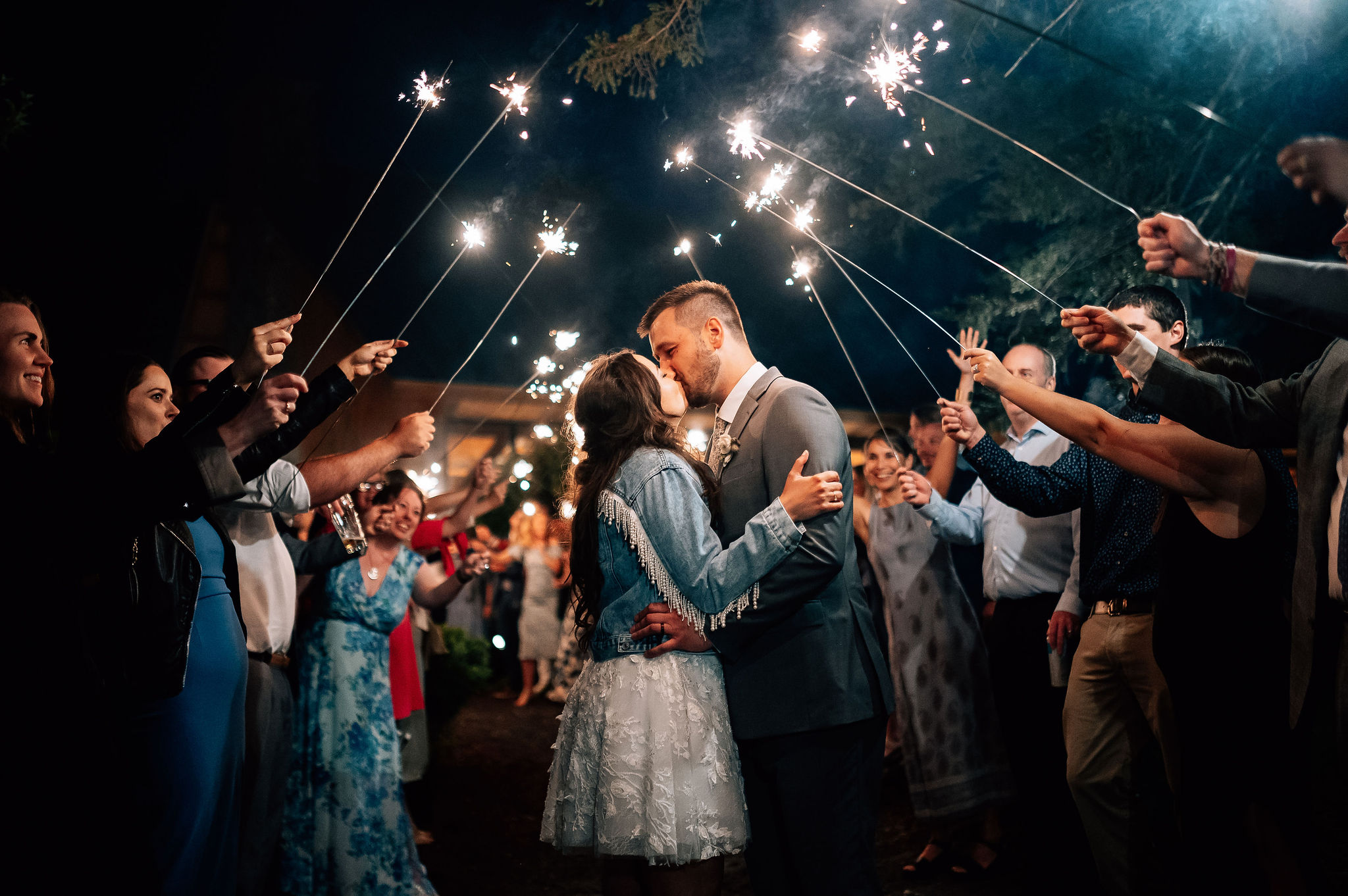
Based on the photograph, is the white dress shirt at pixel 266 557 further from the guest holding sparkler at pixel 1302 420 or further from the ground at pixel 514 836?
the guest holding sparkler at pixel 1302 420

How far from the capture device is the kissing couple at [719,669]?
1.96 metres

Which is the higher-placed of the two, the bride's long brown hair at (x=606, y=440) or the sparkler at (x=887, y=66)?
the sparkler at (x=887, y=66)

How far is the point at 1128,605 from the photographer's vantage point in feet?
8.61

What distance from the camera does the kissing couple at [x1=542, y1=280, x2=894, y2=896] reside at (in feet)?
6.43

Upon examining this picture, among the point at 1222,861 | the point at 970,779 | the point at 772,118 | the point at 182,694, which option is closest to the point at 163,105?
the point at 772,118

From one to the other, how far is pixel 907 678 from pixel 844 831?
2.29 metres

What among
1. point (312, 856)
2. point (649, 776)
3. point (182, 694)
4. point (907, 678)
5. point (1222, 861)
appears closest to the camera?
point (649, 776)

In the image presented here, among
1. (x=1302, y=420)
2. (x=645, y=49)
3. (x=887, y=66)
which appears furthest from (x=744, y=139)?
(x=1302, y=420)

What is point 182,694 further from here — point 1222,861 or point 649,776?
point 1222,861

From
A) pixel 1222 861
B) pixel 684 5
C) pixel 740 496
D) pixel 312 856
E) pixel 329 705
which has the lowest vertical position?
pixel 1222 861

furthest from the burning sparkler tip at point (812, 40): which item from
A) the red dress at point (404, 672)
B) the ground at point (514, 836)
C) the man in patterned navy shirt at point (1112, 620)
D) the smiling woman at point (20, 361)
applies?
the ground at point (514, 836)

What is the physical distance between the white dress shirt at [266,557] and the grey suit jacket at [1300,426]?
2.75 meters

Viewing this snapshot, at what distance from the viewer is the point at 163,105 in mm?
4793

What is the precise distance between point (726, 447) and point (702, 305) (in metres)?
0.51
